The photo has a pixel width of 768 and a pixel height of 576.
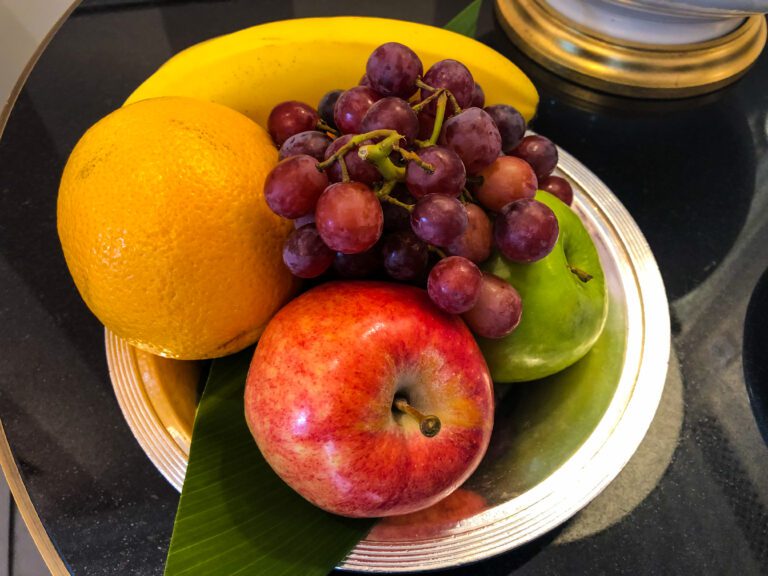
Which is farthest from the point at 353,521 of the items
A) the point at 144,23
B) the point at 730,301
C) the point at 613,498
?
→ the point at 144,23

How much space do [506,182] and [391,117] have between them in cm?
12

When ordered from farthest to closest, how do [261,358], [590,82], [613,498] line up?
[590,82] → [613,498] → [261,358]

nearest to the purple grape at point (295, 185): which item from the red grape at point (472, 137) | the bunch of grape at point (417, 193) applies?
the bunch of grape at point (417, 193)

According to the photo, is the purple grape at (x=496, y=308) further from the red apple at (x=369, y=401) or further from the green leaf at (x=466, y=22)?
the green leaf at (x=466, y=22)

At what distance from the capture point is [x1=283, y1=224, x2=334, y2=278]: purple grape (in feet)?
1.46

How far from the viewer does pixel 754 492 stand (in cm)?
60

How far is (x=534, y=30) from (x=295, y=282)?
68cm

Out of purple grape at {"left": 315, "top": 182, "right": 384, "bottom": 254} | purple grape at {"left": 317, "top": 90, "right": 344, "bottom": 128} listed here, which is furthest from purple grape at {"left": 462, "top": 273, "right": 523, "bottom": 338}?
purple grape at {"left": 317, "top": 90, "right": 344, "bottom": 128}

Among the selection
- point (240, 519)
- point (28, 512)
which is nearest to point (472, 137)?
point (240, 519)

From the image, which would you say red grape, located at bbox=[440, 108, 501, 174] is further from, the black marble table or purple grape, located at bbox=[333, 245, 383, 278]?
the black marble table

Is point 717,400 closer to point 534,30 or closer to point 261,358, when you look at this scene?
point 261,358

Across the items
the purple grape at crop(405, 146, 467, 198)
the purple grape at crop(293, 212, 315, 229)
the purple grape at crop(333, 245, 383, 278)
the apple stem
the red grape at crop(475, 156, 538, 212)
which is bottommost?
the apple stem

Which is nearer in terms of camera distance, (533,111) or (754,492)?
(754,492)

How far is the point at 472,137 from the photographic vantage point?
451 mm
